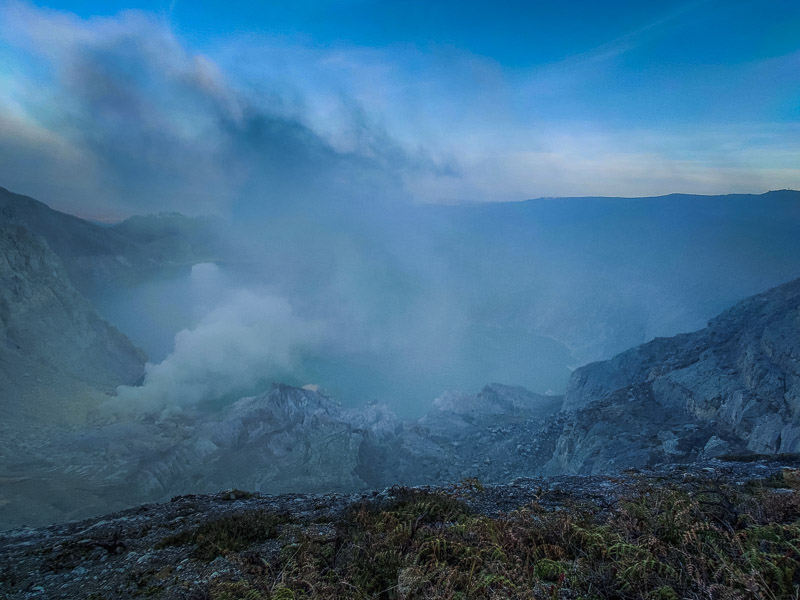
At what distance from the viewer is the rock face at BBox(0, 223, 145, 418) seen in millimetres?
63781

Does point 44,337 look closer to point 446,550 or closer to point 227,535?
point 227,535

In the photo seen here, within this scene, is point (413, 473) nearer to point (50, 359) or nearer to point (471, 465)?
point (471, 465)

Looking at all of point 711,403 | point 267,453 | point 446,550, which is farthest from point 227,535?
point 267,453

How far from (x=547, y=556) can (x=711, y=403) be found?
35.6 m

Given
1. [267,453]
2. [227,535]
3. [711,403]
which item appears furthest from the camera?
[267,453]

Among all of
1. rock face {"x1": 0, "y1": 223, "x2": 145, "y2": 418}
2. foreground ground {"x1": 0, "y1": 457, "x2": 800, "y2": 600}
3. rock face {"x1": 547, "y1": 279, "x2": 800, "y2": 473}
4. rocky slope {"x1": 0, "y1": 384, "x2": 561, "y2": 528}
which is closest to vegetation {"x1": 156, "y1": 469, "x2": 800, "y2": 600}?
foreground ground {"x1": 0, "y1": 457, "x2": 800, "y2": 600}

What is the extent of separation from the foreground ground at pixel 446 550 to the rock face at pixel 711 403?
2338 cm

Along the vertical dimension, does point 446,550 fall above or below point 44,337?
above

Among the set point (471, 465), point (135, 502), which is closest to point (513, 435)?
point (471, 465)

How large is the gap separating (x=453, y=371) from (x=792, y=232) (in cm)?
10752

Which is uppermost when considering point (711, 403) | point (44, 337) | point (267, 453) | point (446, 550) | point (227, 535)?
point (446, 550)

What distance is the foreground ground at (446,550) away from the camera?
4246 mm

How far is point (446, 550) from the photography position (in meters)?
5.48

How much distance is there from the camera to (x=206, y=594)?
17.1 feet
